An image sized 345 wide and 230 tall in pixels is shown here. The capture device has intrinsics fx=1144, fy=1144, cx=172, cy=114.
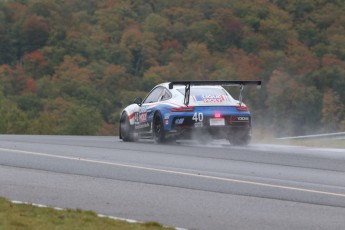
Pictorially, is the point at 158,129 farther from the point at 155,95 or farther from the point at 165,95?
the point at 155,95

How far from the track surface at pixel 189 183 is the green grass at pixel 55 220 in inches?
21.6

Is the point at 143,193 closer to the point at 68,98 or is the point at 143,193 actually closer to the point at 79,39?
the point at 68,98

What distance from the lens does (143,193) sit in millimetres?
13586

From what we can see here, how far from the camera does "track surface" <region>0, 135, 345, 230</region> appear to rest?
462 inches

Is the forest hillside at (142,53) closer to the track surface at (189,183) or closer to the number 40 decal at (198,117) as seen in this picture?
the number 40 decal at (198,117)

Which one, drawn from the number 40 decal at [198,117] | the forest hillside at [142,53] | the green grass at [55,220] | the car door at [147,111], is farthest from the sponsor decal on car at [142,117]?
the forest hillside at [142,53]

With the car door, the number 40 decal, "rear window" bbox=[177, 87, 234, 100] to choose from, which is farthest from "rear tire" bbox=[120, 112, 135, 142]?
the number 40 decal

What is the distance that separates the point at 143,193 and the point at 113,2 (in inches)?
3775

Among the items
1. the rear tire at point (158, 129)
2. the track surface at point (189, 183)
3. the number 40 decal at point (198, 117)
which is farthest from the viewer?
the rear tire at point (158, 129)

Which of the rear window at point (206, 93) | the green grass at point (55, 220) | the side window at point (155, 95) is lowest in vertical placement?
the green grass at point (55, 220)

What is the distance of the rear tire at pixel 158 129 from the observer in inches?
918

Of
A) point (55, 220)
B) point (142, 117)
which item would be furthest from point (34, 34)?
point (55, 220)

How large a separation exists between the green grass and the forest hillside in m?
57.0

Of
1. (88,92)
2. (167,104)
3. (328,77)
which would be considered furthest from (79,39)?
(167,104)
